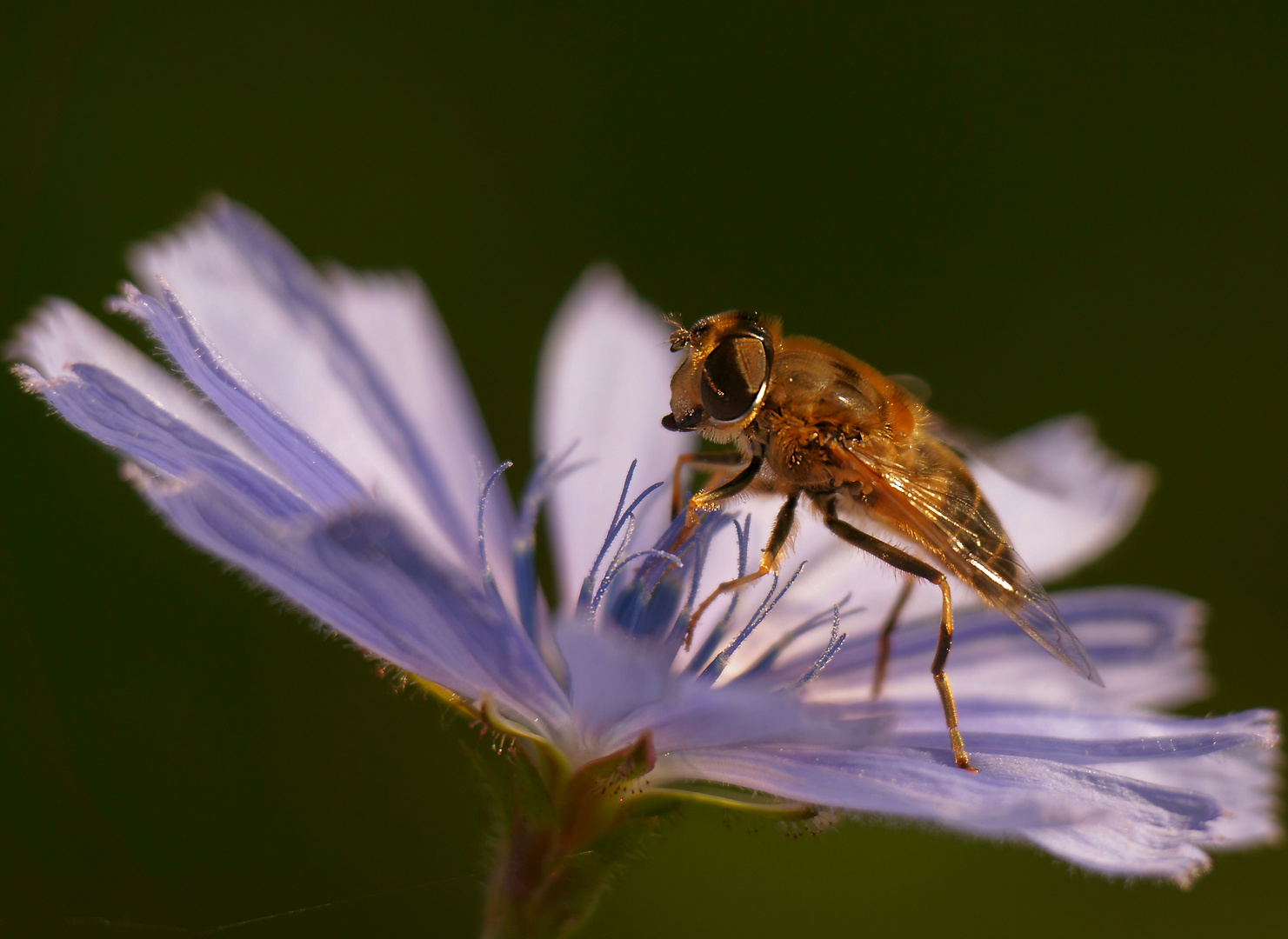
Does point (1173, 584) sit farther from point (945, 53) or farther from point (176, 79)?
point (176, 79)

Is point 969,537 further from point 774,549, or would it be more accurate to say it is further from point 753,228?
point 753,228

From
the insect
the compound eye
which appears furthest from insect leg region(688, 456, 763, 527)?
the compound eye

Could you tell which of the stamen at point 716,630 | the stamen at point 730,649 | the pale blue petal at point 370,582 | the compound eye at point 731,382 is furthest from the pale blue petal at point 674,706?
the compound eye at point 731,382

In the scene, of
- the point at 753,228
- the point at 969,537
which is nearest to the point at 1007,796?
the point at 969,537

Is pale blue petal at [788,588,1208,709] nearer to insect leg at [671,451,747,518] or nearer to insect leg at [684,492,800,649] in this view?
insect leg at [684,492,800,649]

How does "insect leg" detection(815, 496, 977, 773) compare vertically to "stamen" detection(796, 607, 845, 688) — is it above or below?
below

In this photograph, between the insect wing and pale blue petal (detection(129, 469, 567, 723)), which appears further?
the insect wing
